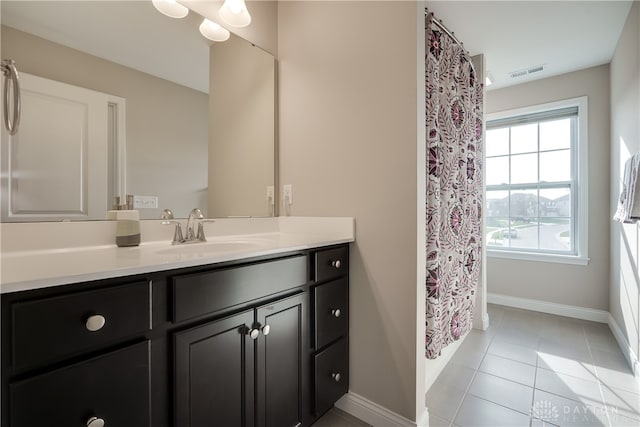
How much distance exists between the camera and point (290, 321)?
1195mm

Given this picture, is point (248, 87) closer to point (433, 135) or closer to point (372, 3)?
point (372, 3)

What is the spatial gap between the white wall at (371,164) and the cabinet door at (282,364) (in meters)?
0.38

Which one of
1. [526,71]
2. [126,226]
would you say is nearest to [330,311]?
[126,226]

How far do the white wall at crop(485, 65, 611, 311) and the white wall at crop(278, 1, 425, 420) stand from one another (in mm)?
2407

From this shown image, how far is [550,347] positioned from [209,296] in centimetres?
262

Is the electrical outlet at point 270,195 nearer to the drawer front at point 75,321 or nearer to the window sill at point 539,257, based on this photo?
the drawer front at point 75,321

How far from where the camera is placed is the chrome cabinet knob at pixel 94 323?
68 cm

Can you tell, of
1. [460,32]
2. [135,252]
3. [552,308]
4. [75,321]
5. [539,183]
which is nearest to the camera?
[75,321]

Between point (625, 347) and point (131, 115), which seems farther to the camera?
point (625, 347)

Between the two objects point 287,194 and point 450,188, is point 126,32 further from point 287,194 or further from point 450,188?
point 450,188

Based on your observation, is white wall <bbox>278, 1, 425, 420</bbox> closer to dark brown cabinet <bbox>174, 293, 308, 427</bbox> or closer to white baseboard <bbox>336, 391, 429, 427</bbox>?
white baseboard <bbox>336, 391, 429, 427</bbox>

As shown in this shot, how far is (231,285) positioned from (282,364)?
437 millimetres

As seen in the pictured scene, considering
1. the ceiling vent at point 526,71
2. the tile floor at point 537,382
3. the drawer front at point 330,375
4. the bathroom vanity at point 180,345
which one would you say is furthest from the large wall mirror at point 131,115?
the ceiling vent at point 526,71

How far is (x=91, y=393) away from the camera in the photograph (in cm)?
69
